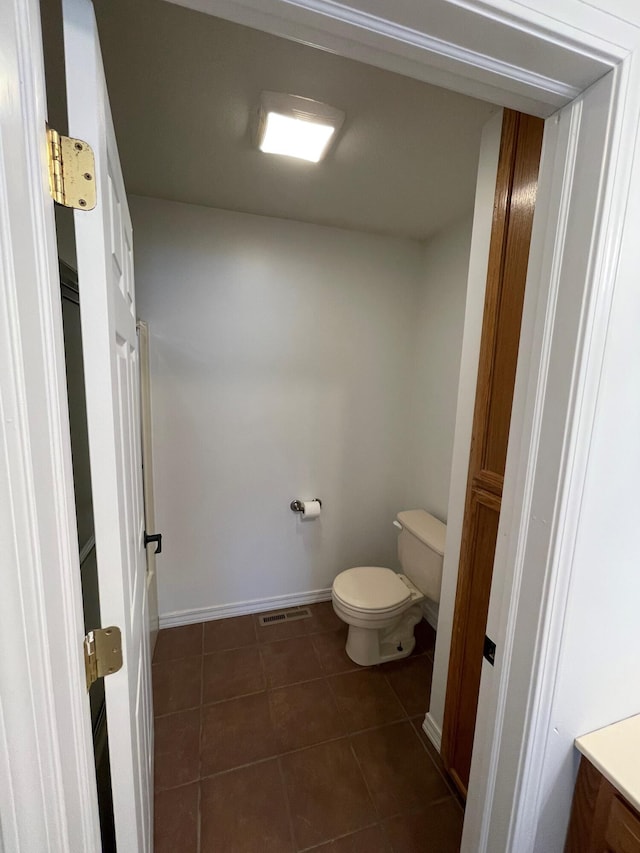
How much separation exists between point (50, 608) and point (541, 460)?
83 cm

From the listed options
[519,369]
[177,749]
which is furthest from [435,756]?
[519,369]

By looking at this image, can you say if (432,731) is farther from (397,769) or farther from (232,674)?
(232,674)

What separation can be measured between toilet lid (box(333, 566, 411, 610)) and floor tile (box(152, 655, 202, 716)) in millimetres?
822

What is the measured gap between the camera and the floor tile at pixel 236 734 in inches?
56.6

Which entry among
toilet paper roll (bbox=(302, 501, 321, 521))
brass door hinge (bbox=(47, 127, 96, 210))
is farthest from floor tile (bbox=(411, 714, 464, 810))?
brass door hinge (bbox=(47, 127, 96, 210))

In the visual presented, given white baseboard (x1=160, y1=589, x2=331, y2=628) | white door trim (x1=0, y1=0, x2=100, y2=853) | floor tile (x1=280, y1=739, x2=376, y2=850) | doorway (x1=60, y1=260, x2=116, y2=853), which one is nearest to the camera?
white door trim (x1=0, y1=0, x2=100, y2=853)

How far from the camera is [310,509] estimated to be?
223 cm

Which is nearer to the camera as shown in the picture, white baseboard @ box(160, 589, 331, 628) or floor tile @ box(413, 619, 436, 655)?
floor tile @ box(413, 619, 436, 655)

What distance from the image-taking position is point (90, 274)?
0.54m

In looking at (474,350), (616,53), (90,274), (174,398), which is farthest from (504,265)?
(174,398)

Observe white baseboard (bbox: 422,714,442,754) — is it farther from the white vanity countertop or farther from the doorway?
the doorway

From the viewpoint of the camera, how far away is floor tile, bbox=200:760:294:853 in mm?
1185

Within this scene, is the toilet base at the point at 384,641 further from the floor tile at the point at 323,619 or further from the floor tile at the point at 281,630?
the floor tile at the point at 281,630

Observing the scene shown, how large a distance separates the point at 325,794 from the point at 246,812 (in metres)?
0.29
